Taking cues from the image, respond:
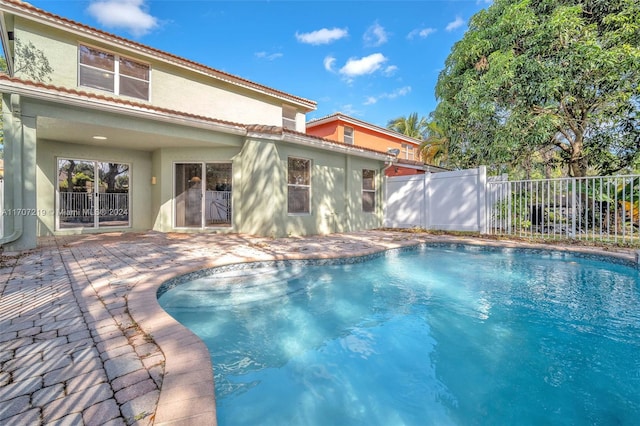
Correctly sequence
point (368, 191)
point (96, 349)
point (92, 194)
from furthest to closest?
point (368, 191), point (92, 194), point (96, 349)

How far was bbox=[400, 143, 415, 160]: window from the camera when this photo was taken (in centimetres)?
2209

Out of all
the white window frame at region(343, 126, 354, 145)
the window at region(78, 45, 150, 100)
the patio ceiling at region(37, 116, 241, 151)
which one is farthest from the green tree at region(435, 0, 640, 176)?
the window at region(78, 45, 150, 100)

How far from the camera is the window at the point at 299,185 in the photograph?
9.59m

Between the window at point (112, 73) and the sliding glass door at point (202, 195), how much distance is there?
8.89 feet

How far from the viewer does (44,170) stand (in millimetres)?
8531

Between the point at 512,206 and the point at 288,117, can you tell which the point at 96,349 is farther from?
the point at 288,117

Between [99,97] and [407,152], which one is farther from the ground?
[407,152]

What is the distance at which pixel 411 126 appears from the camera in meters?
29.4

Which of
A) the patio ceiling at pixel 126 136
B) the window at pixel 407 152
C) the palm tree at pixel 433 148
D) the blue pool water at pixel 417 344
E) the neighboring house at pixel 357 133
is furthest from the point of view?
the window at pixel 407 152

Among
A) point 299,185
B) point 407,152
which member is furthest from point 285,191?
point 407,152

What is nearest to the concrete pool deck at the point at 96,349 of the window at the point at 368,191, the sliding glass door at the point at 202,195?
the sliding glass door at the point at 202,195

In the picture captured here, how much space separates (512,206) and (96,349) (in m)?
11.6

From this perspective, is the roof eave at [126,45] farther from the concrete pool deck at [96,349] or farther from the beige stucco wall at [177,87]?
the concrete pool deck at [96,349]

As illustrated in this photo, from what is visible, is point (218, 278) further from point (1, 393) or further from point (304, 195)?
point (304, 195)
